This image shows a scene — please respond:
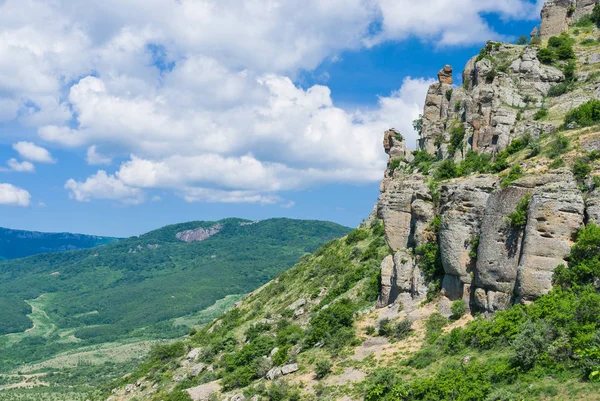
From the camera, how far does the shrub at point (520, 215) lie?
26812 millimetres

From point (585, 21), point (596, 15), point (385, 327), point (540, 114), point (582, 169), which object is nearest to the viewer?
point (582, 169)

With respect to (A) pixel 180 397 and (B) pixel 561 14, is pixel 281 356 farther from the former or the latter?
(B) pixel 561 14

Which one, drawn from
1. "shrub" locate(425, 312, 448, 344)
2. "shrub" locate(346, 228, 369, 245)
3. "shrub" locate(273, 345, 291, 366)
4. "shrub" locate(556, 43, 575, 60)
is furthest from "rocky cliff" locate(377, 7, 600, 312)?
"shrub" locate(346, 228, 369, 245)

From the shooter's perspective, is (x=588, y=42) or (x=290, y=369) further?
(x=588, y=42)

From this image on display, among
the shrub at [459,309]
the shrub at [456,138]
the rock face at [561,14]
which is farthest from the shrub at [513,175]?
the rock face at [561,14]

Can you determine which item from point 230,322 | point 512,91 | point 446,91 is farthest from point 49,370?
point 512,91

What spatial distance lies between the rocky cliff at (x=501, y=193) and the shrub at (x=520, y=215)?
0.07m

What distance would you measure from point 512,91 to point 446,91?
717 inches

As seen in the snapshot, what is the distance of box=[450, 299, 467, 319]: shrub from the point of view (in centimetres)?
3002

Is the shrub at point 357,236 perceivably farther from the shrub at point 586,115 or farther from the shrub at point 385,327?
the shrub at point 586,115

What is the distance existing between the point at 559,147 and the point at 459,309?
467 inches

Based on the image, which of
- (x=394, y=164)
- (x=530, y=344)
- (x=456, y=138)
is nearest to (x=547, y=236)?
(x=530, y=344)

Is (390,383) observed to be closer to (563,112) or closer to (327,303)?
(327,303)

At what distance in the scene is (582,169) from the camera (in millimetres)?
27641
